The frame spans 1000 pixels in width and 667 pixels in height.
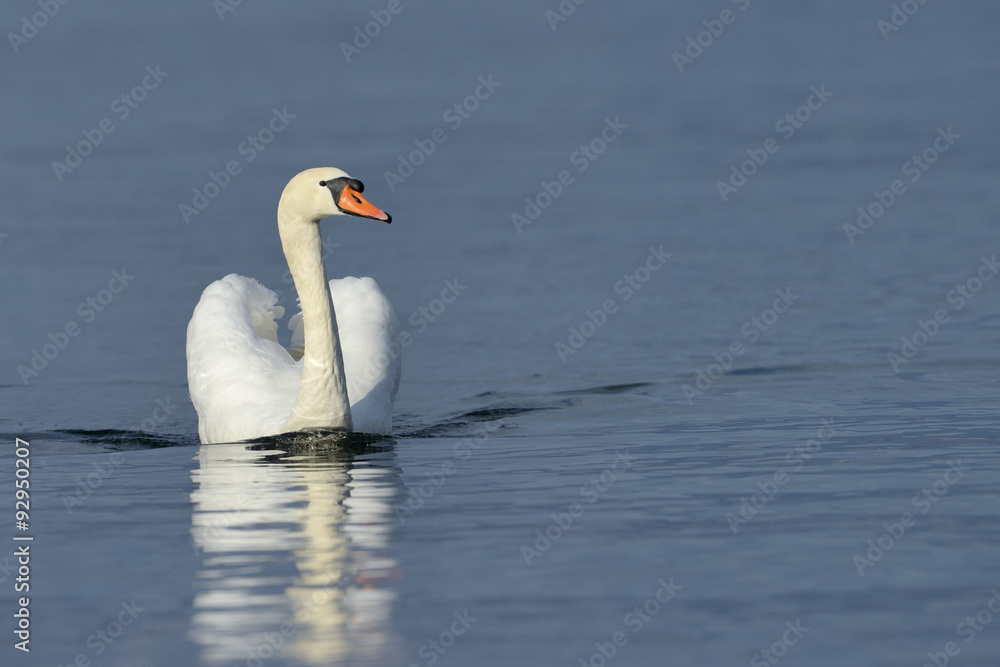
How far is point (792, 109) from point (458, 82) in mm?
7686

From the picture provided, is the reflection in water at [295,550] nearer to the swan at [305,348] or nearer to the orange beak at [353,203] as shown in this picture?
the swan at [305,348]

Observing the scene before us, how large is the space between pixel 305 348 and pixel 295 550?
3.42m

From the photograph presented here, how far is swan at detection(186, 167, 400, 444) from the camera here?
11828 millimetres

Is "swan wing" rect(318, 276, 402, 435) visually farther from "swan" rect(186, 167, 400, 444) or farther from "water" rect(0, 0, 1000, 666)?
"water" rect(0, 0, 1000, 666)

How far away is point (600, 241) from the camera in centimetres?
2009

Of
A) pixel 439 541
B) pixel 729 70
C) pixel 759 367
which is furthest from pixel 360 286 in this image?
pixel 729 70

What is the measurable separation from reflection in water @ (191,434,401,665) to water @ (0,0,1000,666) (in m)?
0.03

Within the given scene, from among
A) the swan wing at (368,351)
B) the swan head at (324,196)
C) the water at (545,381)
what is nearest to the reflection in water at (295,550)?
the water at (545,381)

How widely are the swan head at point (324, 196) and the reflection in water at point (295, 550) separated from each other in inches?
63.4

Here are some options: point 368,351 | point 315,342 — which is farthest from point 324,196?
point 368,351

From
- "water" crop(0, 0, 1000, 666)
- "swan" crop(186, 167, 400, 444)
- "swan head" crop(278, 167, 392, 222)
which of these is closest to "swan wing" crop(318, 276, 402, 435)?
"swan" crop(186, 167, 400, 444)

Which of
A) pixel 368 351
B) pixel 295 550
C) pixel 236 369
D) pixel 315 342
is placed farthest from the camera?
pixel 368 351

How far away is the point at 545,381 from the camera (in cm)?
1471

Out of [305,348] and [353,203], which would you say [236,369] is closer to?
[305,348]
